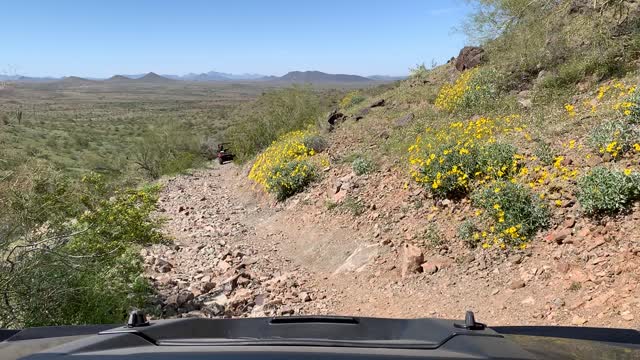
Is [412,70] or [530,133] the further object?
[412,70]

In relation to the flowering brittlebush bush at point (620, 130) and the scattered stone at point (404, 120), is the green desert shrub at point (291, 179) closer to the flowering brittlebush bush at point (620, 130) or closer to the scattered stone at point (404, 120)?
the scattered stone at point (404, 120)

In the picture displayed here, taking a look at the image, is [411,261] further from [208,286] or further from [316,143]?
[316,143]

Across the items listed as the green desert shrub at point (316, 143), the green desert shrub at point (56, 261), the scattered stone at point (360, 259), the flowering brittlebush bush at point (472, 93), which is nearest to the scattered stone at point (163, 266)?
the green desert shrub at point (56, 261)

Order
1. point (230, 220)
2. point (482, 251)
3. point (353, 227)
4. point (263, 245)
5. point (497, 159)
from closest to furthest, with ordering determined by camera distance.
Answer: point (482, 251), point (497, 159), point (353, 227), point (263, 245), point (230, 220)

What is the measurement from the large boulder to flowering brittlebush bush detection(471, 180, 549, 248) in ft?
30.9

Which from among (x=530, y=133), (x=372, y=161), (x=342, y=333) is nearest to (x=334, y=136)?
(x=372, y=161)

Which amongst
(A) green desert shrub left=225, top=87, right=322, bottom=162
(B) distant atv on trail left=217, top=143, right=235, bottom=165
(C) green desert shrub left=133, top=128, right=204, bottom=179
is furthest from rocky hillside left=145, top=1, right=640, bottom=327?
(B) distant atv on trail left=217, top=143, right=235, bottom=165

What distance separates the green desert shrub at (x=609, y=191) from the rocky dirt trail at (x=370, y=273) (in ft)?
1.26

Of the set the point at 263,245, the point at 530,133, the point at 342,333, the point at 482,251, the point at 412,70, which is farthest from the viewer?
the point at 412,70

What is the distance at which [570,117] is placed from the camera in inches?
326

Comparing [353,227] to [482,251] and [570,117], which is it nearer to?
[482,251]

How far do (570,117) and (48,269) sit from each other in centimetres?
769

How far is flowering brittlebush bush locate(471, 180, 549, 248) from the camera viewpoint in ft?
20.1

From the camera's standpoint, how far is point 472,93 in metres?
11.9
